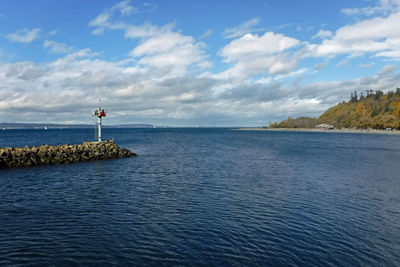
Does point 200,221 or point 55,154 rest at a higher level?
point 55,154

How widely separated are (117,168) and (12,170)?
45.0ft

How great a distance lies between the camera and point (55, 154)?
145ft

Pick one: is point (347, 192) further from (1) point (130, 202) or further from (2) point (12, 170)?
(2) point (12, 170)

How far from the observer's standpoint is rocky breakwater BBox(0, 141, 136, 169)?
1559 inches

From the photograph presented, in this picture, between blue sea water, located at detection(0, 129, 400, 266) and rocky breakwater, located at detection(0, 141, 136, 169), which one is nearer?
blue sea water, located at detection(0, 129, 400, 266)

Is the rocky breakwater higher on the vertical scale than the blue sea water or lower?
higher

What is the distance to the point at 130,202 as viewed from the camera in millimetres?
21203

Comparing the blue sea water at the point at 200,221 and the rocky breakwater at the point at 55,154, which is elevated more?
the rocky breakwater at the point at 55,154

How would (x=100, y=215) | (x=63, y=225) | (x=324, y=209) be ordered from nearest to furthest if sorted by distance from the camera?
(x=63, y=225), (x=100, y=215), (x=324, y=209)

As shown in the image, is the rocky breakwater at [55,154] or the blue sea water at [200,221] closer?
the blue sea water at [200,221]

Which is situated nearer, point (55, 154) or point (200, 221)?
point (200, 221)

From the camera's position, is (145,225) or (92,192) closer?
(145,225)

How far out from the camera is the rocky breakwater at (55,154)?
3959cm

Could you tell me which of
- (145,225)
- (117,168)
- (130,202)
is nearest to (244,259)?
(145,225)
